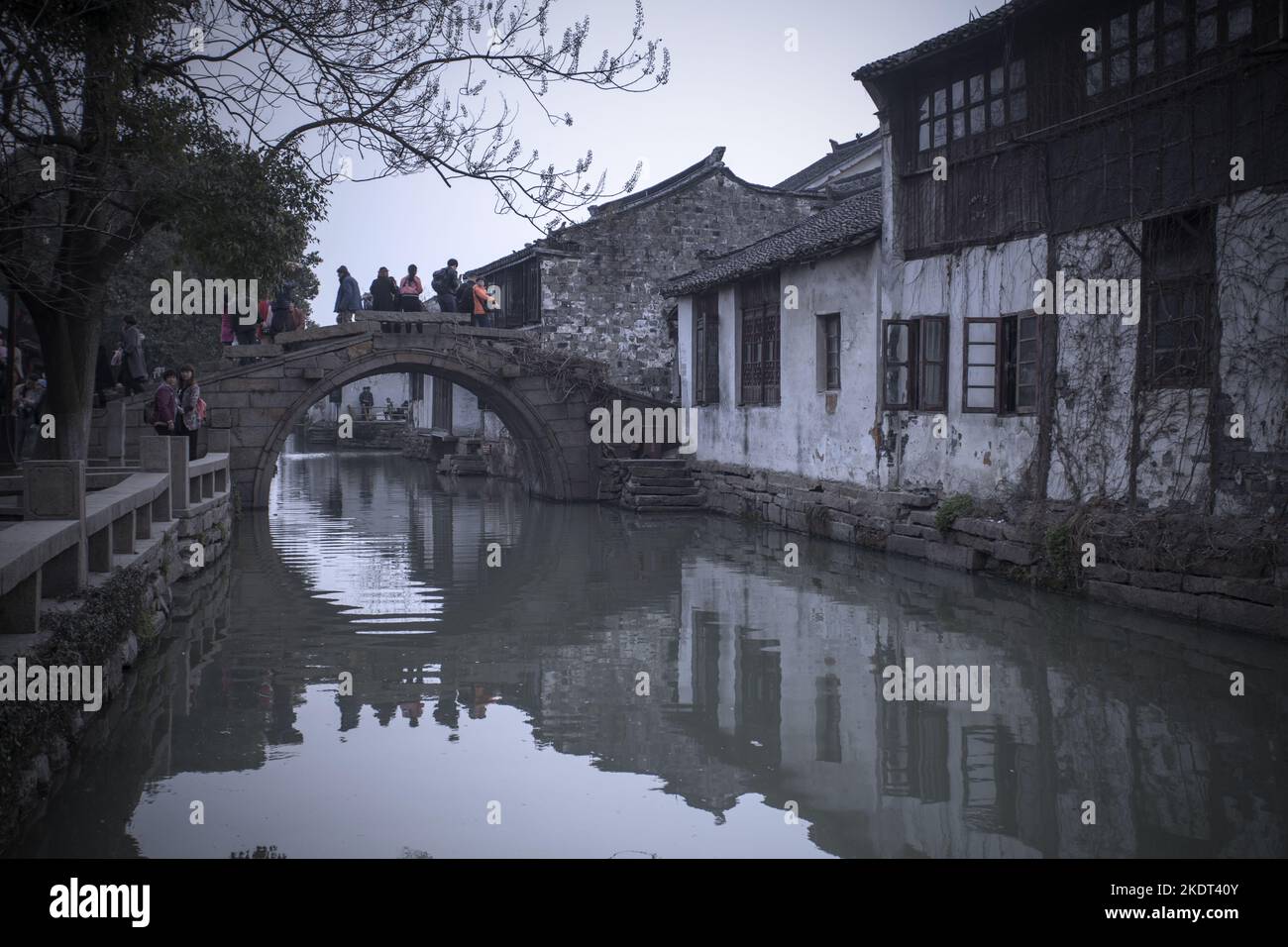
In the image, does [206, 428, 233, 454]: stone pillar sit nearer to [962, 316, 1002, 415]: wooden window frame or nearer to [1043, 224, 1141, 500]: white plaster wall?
[962, 316, 1002, 415]: wooden window frame

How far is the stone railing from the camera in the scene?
20.4ft

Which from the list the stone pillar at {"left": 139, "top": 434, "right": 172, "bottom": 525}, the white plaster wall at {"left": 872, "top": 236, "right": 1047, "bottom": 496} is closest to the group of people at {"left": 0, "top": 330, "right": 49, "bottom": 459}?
the stone pillar at {"left": 139, "top": 434, "right": 172, "bottom": 525}

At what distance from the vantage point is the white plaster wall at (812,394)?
1633cm

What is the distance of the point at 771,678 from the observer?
8.53 meters

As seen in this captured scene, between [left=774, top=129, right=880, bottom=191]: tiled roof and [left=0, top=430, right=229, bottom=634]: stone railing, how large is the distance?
20.6 meters

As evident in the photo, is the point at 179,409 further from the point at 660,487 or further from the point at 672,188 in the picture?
the point at 672,188

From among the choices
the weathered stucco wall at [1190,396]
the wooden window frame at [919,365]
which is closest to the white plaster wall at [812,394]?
the wooden window frame at [919,365]

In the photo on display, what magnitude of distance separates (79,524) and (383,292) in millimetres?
16456

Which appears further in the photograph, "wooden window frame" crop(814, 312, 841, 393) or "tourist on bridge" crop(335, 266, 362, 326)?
"tourist on bridge" crop(335, 266, 362, 326)

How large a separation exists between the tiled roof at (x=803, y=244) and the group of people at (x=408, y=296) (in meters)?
3.77

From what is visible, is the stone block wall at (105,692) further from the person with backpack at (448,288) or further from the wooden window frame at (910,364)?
the person with backpack at (448,288)

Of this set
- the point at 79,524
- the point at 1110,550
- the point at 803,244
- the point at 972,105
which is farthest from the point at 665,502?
the point at 79,524

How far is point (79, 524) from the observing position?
7.34m

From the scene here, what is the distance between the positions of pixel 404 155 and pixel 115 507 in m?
3.33
